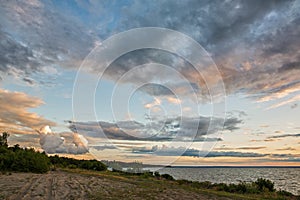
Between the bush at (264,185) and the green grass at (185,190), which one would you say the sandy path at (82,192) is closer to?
the green grass at (185,190)

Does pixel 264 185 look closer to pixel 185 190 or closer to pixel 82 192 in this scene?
pixel 185 190

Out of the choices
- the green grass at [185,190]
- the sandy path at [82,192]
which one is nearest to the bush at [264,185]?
the green grass at [185,190]

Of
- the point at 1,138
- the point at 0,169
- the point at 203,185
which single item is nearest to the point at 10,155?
the point at 0,169

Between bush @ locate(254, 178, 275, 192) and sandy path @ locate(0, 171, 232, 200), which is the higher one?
bush @ locate(254, 178, 275, 192)

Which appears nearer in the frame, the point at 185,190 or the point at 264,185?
the point at 185,190

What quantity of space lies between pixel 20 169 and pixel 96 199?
37877mm

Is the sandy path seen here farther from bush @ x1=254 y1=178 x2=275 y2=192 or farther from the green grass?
bush @ x1=254 y1=178 x2=275 y2=192

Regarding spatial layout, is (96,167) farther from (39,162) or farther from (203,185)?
(203,185)

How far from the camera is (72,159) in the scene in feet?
359

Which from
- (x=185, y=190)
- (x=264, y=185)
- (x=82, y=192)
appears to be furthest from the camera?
(x=264, y=185)

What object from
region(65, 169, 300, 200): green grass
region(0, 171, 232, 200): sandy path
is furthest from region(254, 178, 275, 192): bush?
region(0, 171, 232, 200): sandy path

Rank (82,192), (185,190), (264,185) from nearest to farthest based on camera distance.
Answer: (82,192), (185,190), (264,185)

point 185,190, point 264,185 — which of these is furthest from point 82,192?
point 264,185

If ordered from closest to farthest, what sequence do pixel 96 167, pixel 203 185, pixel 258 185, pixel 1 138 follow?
pixel 258 185 < pixel 203 185 < pixel 96 167 < pixel 1 138
